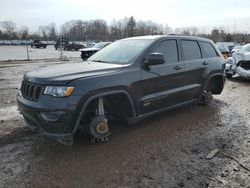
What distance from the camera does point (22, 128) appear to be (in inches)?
160

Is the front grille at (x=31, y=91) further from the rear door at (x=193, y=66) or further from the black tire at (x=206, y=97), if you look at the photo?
the black tire at (x=206, y=97)

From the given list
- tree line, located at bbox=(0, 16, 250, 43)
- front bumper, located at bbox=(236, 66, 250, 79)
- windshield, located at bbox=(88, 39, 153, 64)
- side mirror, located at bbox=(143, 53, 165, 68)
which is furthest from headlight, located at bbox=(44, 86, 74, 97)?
tree line, located at bbox=(0, 16, 250, 43)

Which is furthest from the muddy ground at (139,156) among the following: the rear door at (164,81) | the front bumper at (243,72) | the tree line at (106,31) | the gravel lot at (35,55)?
the tree line at (106,31)

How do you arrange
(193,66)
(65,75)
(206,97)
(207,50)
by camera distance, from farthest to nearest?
(206,97) → (207,50) → (193,66) → (65,75)

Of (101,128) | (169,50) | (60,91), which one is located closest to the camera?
(60,91)

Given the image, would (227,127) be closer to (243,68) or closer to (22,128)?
(22,128)

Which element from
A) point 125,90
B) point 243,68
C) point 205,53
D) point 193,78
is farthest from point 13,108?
point 243,68

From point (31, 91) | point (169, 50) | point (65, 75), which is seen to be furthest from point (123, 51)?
point (31, 91)

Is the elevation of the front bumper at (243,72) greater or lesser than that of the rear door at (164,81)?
lesser

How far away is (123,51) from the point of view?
4.07 metres

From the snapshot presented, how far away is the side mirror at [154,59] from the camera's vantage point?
355 cm

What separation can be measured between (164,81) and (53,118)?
2129 millimetres

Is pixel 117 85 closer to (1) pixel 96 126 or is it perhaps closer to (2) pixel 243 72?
(1) pixel 96 126

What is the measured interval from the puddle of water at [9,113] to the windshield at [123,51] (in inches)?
85.5
